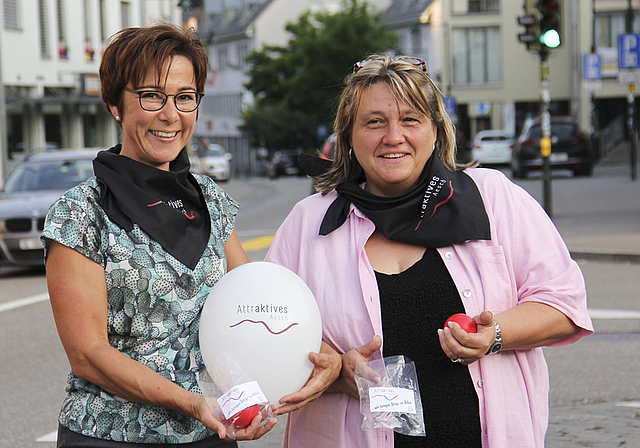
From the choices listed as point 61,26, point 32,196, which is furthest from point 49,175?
point 61,26

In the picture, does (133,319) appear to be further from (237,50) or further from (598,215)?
(237,50)

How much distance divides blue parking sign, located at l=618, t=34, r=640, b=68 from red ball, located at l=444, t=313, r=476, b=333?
2008 centimetres

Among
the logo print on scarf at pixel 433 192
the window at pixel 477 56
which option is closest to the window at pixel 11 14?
the window at pixel 477 56

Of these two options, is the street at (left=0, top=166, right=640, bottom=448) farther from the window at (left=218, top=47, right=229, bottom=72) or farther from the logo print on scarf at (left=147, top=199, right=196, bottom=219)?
the window at (left=218, top=47, right=229, bottom=72)

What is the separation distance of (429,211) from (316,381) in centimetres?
73

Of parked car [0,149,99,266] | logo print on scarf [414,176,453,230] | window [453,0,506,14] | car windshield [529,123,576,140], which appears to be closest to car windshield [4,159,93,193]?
parked car [0,149,99,266]

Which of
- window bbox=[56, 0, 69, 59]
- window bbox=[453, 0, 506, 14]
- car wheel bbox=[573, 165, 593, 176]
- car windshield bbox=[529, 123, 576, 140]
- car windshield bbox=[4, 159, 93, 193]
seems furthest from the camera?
window bbox=[453, 0, 506, 14]

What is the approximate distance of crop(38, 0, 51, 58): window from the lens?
110 ft

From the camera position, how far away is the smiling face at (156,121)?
2709mm

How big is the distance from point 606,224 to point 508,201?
44.5ft

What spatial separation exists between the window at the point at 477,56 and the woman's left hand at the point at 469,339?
2003 inches

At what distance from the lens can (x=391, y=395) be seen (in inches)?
102

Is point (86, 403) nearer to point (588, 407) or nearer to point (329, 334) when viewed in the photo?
point (329, 334)

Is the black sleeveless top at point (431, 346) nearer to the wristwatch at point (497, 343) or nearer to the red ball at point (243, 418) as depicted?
the wristwatch at point (497, 343)
